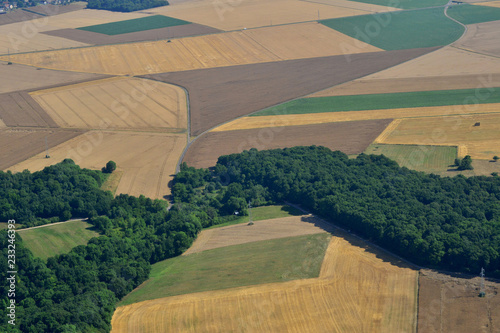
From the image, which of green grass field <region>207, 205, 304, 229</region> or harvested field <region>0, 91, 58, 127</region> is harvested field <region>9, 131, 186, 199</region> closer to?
harvested field <region>0, 91, 58, 127</region>

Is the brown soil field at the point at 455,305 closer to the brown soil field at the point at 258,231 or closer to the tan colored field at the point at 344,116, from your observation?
the brown soil field at the point at 258,231

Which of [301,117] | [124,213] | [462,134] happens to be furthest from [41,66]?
[462,134]

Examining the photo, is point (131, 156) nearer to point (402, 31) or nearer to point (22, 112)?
point (22, 112)

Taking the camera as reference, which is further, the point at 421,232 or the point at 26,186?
the point at 26,186

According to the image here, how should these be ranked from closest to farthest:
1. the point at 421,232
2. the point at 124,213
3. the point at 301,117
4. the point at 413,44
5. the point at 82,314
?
the point at 82,314 < the point at 421,232 < the point at 124,213 < the point at 301,117 < the point at 413,44

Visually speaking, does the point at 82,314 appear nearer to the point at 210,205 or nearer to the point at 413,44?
the point at 210,205

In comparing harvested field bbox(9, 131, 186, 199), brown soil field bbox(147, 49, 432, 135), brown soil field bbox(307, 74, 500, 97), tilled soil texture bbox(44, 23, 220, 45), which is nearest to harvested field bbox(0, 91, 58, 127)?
harvested field bbox(9, 131, 186, 199)
